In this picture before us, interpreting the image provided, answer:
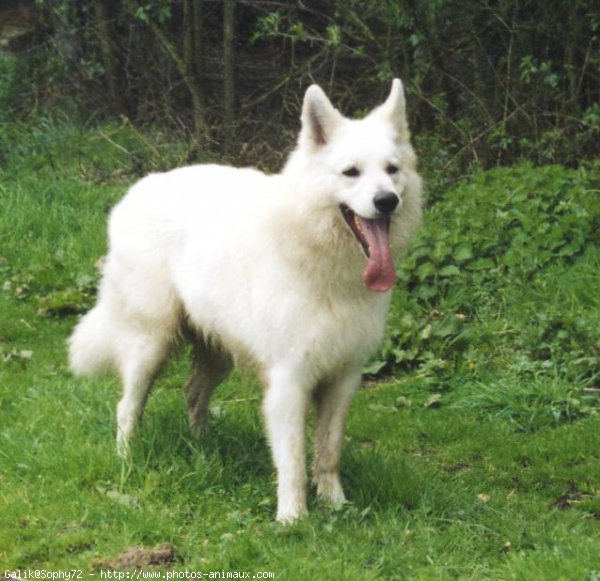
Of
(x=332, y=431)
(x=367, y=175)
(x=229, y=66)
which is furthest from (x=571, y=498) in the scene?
(x=229, y=66)

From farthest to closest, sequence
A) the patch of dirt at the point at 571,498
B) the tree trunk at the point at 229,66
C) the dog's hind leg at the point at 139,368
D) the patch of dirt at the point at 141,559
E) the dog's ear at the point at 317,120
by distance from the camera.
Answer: the tree trunk at the point at 229,66 → the dog's hind leg at the point at 139,368 → the patch of dirt at the point at 571,498 → the dog's ear at the point at 317,120 → the patch of dirt at the point at 141,559

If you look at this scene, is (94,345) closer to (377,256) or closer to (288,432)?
(288,432)

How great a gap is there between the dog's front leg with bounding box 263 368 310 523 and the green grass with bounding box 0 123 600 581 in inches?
4.9

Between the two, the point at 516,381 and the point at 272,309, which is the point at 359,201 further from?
the point at 516,381

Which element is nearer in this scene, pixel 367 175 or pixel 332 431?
pixel 367 175

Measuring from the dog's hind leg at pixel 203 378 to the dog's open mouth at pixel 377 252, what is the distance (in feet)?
4.18

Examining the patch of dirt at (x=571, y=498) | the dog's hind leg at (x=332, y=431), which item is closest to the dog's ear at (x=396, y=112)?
the dog's hind leg at (x=332, y=431)

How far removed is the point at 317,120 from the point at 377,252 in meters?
0.62

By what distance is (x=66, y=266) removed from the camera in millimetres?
8844

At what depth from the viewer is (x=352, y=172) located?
4.89 meters

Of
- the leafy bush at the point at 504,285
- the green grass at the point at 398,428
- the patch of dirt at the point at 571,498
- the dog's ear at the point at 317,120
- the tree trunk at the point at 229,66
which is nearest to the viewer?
the green grass at the point at 398,428

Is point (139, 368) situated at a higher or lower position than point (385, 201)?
lower

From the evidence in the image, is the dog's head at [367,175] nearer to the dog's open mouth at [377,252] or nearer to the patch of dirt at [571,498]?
the dog's open mouth at [377,252]

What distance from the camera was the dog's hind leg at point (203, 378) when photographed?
5.99m
